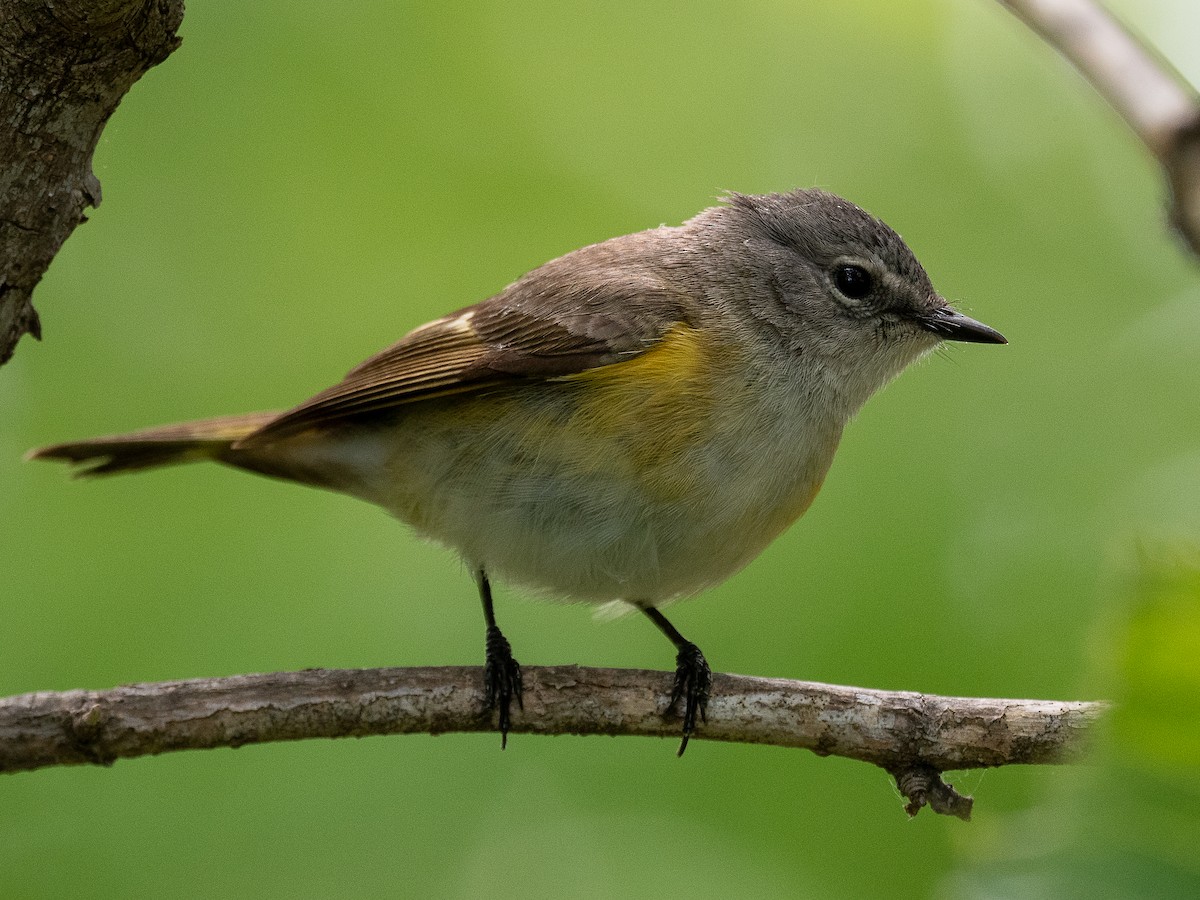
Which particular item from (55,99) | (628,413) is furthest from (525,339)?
(55,99)

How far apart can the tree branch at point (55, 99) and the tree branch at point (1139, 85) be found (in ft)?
6.50

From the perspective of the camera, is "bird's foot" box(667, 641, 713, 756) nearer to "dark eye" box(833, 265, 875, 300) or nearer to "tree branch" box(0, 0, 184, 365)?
"dark eye" box(833, 265, 875, 300)

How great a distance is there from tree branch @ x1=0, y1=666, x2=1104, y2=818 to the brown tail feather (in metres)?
1.53

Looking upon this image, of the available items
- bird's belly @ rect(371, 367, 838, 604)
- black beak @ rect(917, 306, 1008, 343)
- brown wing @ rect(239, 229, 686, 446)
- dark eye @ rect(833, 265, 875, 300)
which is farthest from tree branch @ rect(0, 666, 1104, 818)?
dark eye @ rect(833, 265, 875, 300)

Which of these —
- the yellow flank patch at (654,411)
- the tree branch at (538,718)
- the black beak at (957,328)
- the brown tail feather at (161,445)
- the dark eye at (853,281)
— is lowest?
the tree branch at (538,718)

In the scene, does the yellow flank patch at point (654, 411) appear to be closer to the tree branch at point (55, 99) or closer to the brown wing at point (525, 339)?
the brown wing at point (525, 339)

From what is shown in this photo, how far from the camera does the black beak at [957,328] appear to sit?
4.39 meters

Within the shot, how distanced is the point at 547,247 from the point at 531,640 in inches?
75.3

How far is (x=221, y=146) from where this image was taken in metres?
5.78

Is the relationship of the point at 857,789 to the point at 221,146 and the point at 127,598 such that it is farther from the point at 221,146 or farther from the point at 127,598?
the point at 221,146

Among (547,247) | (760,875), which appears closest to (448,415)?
(547,247)

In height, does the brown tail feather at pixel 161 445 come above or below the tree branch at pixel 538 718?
above

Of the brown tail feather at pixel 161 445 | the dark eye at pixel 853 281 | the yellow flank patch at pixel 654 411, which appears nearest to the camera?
the yellow flank patch at pixel 654 411

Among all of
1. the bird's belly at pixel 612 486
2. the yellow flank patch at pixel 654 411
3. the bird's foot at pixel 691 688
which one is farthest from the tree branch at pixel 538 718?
the yellow flank patch at pixel 654 411
